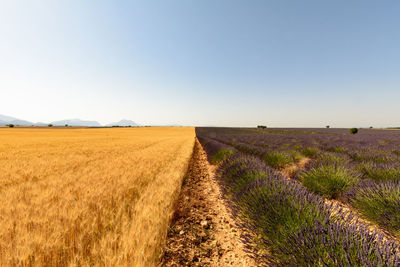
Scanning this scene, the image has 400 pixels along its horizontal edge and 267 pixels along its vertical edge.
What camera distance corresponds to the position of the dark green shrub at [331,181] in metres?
3.70

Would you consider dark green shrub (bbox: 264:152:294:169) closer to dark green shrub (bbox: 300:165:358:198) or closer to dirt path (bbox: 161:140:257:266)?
dark green shrub (bbox: 300:165:358:198)

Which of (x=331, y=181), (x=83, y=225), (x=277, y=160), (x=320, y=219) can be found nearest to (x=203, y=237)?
(x=320, y=219)

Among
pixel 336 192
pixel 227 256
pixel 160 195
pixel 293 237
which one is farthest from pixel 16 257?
pixel 336 192

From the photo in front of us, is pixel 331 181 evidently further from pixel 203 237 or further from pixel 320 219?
pixel 203 237

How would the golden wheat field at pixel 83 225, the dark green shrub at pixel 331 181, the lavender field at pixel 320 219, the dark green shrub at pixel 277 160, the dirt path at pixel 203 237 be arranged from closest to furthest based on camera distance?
the lavender field at pixel 320 219
the golden wheat field at pixel 83 225
the dirt path at pixel 203 237
the dark green shrub at pixel 331 181
the dark green shrub at pixel 277 160

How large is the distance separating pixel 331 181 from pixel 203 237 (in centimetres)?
356

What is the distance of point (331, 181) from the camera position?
12.5 ft

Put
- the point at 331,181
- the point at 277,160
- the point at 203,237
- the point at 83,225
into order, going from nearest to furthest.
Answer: the point at 83,225 < the point at 203,237 < the point at 331,181 < the point at 277,160

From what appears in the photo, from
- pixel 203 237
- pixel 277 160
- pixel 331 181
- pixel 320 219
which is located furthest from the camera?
pixel 277 160

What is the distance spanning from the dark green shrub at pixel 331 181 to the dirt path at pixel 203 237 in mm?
2494

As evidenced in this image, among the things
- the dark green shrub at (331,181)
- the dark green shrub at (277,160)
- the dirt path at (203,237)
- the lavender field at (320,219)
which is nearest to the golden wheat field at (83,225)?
the dirt path at (203,237)

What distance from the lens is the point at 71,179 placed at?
4.39 meters

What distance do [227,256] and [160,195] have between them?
76.6 inches

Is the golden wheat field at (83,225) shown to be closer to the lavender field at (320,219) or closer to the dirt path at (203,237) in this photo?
the dirt path at (203,237)
